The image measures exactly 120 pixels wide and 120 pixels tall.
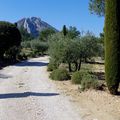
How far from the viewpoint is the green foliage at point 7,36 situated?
51.3 meters

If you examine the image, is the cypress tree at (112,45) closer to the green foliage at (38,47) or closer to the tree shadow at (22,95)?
the tree shadow at (22,95)

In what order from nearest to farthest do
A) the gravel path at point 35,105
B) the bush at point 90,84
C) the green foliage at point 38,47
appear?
the gravel path at point 35,105 → the bush at point 90,84 → the green foliage at point 38,47

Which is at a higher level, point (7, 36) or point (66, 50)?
point (7, 36)

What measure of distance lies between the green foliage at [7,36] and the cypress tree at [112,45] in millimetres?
35698

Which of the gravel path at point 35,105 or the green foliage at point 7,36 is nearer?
the gravel path at point 35,105

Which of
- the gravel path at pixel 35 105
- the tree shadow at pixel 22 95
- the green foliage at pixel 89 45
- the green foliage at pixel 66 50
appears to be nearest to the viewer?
the gravel path at pixel 35 105

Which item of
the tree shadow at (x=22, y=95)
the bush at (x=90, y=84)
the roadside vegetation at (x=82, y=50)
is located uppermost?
the roadside vegetation at (x=82, y=50)

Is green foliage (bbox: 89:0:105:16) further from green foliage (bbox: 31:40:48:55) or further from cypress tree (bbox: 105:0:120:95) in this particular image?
green foliage (bbox: 31:40:48:55)

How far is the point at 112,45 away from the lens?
53.9 feet

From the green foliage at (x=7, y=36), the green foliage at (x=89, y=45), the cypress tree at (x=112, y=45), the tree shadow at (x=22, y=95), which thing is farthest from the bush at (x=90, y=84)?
the green foliage at (x=7, y=36)

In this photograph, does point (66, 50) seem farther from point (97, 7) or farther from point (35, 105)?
point (35, 105)

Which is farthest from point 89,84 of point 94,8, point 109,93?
point 94,8

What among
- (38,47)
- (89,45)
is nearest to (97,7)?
(89,45)

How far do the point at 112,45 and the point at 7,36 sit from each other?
36.8 metres
